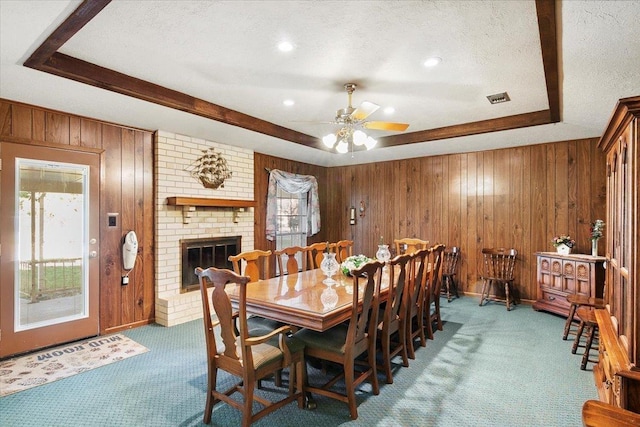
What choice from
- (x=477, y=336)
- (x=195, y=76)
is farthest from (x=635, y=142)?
(x=195, y=76)

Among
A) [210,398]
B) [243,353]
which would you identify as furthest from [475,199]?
[210,398]

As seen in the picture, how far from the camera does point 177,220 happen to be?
14.3ft

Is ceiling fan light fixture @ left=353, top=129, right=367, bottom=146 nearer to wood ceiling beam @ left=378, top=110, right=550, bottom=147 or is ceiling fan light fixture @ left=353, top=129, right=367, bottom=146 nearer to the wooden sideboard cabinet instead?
wood ceiling beam @ left=378, top=110, right=550, bottom=147

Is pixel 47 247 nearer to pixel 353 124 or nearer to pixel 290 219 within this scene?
pixel 353 124

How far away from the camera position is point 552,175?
4.81m

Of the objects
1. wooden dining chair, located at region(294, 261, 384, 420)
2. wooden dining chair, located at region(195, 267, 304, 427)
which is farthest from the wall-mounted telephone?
wooden dining chair, located at region(294, 261, 384, 420)

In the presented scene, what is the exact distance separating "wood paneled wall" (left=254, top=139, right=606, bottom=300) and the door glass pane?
254 centimetres

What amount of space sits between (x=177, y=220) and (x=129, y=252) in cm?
69

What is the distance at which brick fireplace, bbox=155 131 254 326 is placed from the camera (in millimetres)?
4164

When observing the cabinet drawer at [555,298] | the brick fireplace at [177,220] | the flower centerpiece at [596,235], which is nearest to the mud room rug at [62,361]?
the brick fireplace at [177,220]

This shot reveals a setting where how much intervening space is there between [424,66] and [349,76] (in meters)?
0.65

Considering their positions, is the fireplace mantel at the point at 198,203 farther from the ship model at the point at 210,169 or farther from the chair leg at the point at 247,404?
the chair leg at the point at 247,404

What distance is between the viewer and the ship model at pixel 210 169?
15.1 feet

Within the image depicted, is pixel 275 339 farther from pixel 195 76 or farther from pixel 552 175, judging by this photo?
pixel 552 175
